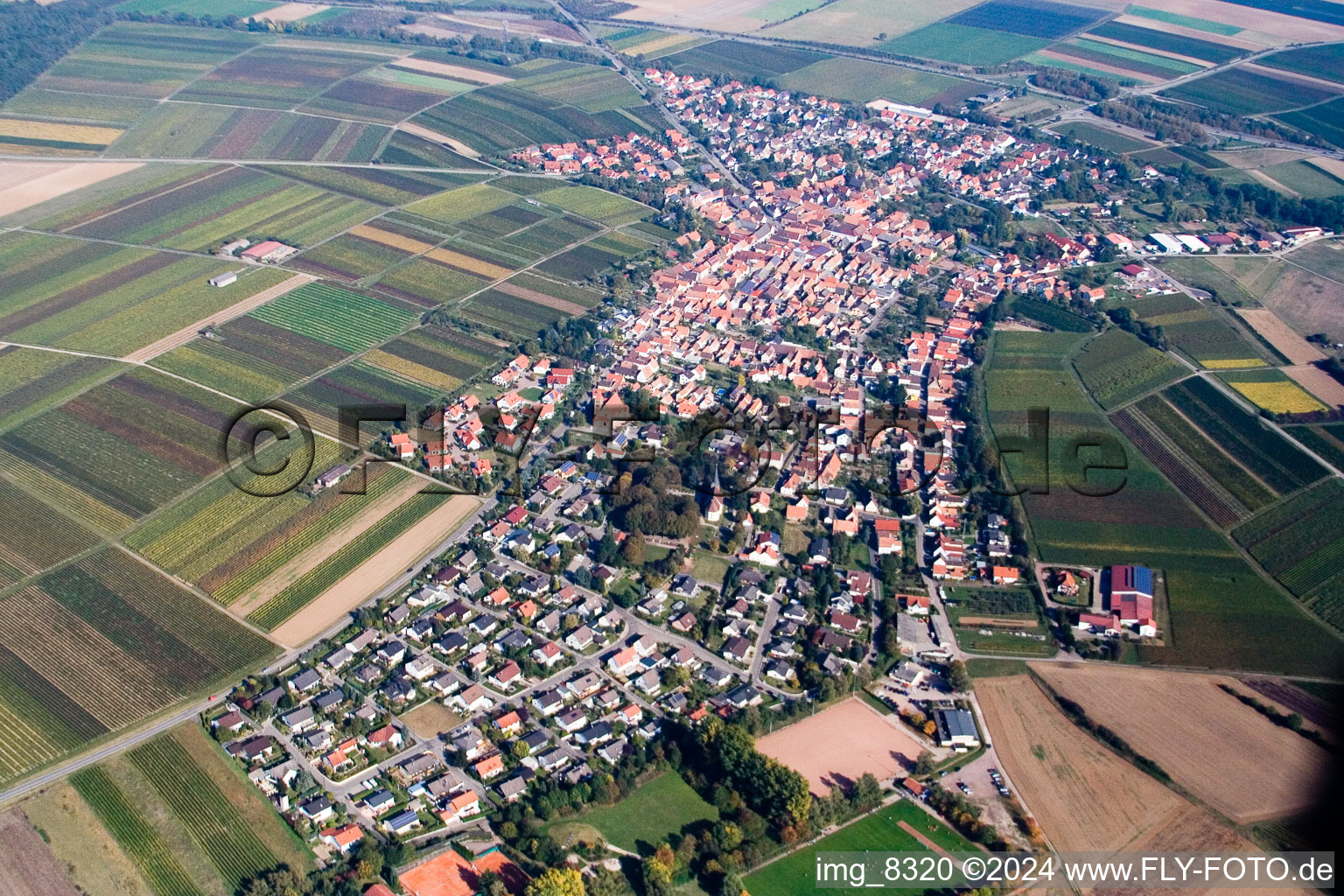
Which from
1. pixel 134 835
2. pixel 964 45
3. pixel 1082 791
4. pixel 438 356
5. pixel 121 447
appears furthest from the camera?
pixel 964 45

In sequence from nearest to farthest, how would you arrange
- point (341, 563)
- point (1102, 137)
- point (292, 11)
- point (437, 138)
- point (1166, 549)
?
point (341, 563)
point (1166, 549)
point (437, 138)
point (1102, 137)
point (292, 11)

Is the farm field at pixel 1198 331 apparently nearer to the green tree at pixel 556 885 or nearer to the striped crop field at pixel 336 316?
the striped crop field at pixel 336 316

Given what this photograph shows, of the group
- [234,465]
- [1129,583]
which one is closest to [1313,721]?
[1129,583]

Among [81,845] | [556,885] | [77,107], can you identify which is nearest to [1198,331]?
[556,885]

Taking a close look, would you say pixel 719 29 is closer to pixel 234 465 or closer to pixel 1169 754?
pixel 234 465

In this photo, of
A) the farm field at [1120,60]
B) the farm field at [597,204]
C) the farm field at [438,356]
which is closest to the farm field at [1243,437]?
the farm field at [438,356]

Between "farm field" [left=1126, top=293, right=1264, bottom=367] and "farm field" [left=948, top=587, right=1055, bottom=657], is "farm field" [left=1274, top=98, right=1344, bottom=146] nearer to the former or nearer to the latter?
"farm field" [left=1126, top=293, right=1264, bottom=367]

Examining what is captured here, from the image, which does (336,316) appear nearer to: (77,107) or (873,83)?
(77,107)

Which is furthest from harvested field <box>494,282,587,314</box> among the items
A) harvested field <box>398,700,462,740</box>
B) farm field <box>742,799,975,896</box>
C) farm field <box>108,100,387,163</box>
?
farm field <box>742,799,975,896</box>
